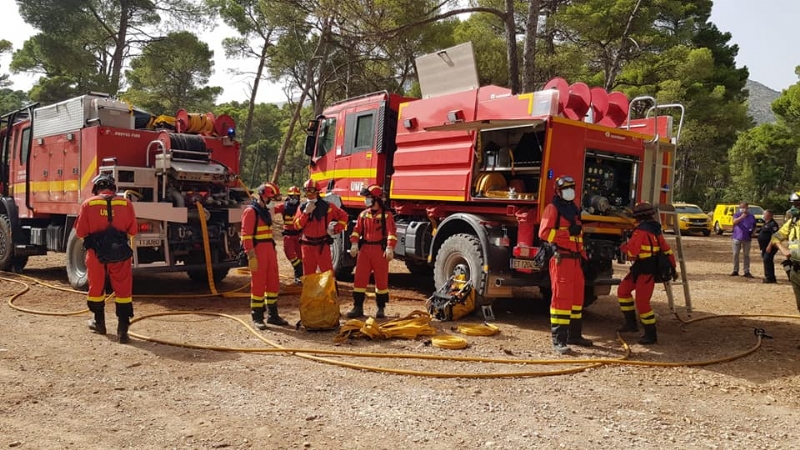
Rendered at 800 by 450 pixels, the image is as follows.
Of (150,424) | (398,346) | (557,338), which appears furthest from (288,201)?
(150,424)

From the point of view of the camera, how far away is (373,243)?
704 cm

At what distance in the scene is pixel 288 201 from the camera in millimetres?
8789

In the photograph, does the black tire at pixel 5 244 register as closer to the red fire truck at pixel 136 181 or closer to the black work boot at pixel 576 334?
the red fire truck at pixel 136 181

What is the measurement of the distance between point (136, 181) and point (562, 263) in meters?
5.65

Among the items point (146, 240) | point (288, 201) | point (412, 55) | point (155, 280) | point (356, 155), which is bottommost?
point (155, 280)

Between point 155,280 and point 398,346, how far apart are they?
5.98m

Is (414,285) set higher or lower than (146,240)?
Result: lower

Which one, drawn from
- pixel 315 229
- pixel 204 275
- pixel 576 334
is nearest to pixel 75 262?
pixel 204 275

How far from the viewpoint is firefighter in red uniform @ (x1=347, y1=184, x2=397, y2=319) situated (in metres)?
7.02

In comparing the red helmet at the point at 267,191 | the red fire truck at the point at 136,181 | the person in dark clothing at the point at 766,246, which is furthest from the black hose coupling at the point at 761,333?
the red fire truck at the point at 136,181

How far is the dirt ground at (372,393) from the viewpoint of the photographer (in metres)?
3.61

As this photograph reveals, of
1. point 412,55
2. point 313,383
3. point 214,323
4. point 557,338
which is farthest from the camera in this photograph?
point 412,55

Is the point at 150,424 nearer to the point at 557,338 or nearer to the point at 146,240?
the point at 557,338

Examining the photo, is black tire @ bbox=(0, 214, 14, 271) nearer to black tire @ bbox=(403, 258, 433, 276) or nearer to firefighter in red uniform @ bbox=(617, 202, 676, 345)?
black tire @ bbox=(403, 258, 433, 276)
